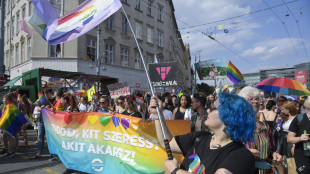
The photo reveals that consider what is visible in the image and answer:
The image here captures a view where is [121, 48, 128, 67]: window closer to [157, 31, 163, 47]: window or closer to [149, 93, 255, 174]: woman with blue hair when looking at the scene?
[157, 31, 163, 47]: window

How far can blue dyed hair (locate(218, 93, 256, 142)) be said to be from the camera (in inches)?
63.0

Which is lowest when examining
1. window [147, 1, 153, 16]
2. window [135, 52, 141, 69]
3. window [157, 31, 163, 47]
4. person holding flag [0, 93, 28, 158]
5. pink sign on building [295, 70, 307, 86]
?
person holding flag [0, 93, 28, 158]

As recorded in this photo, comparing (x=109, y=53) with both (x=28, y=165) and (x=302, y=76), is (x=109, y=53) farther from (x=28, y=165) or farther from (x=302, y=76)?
(x=28, y=165)

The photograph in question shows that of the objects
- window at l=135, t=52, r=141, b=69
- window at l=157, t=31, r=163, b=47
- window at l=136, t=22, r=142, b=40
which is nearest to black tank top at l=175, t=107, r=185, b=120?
window at l=135, t=52, r=141, b=69

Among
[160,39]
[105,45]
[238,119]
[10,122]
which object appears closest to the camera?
[238,119]

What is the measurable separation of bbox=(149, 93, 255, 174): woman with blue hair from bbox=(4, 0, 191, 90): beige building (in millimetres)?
16153

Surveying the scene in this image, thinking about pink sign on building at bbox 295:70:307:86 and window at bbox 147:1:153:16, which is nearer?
pink sign on building at bbox 295:70:307:86

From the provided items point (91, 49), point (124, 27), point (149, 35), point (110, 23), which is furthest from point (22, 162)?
point (149, 35)

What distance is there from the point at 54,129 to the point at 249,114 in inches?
175

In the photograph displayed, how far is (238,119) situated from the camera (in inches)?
63.2

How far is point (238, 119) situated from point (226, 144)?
0.20 metres

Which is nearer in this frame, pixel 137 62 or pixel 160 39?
pixel 137 62

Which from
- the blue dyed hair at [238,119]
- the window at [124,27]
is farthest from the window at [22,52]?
the blue dyed hair at [238,119]

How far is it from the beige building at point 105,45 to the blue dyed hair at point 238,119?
1622 cm
